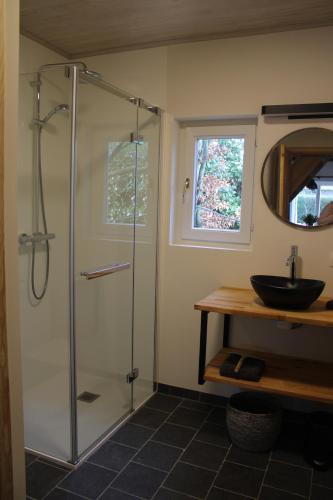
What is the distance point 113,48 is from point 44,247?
1.45 m

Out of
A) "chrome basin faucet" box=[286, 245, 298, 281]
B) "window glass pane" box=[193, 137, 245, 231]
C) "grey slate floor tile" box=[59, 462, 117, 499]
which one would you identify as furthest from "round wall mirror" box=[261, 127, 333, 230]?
"grey slate floor tile" box=[59, 462, 117, 499]

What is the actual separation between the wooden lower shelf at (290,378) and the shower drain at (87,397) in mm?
715

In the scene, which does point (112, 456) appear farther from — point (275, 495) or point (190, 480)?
point (275, 495)

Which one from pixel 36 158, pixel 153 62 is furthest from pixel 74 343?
pixel 153 62

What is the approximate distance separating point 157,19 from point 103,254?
140 centimetres

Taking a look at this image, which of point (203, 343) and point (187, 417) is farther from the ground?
point (203, 343)

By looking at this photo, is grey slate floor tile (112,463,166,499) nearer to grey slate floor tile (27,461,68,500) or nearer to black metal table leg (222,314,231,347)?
grey slate floor tile (27,461,68,500)

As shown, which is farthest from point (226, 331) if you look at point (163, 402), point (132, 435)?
point (132, 435)

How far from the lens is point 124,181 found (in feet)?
8.34

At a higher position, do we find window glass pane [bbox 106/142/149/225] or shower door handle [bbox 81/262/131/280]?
window glass pane [bbox 106/142/149/225]

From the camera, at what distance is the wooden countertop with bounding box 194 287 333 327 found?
2049 mm

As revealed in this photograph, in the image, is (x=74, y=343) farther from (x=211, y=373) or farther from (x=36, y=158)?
(x=36, y=158)

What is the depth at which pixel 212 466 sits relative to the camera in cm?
219

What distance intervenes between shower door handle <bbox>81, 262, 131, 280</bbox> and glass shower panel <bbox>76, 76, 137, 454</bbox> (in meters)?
0.01
